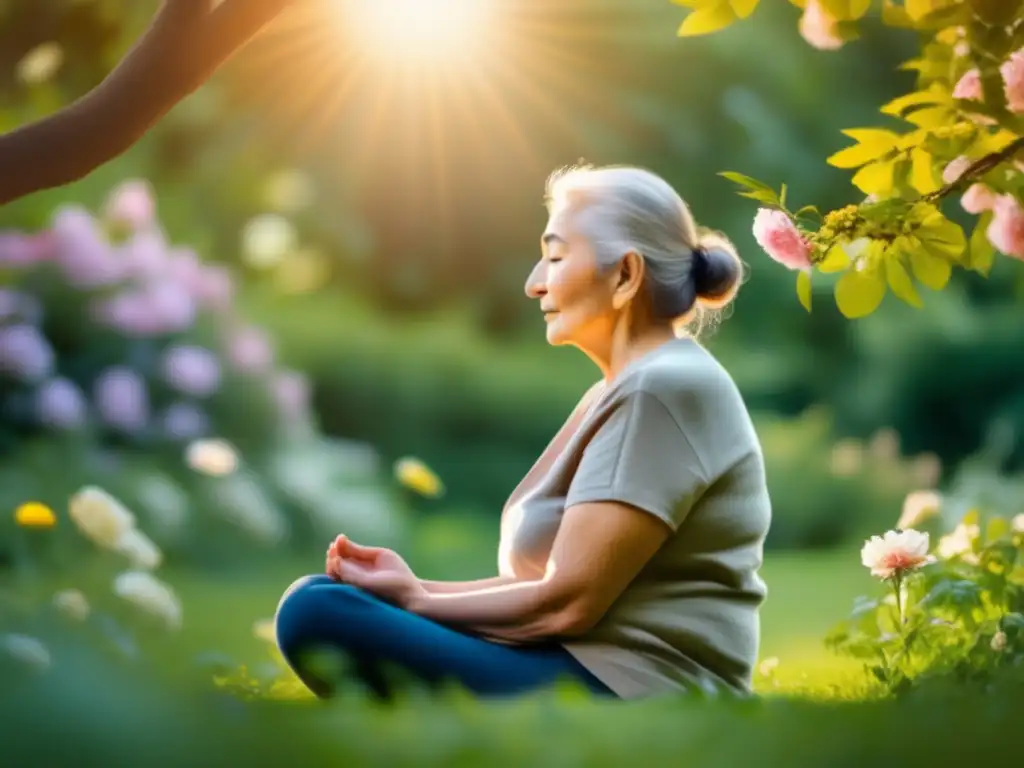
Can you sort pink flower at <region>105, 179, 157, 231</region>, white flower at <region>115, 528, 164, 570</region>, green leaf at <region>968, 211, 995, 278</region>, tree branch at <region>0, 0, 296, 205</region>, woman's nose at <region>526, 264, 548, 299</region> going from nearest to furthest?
1. tree branch at <region>0, 0, 296, 205</region>
2. woman's nose at <region>526, 264, 548, 299</region>
3. green leaf at <region>968, 211, 995, 278</region>
4. white flower at <region>115, 528, 164, 570</region>
5. pink flower at <region>105, 179, 157, 231</region>

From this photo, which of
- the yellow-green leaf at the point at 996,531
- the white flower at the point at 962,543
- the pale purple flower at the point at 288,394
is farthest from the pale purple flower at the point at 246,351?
the yellow-green leaf at the point at 996,531

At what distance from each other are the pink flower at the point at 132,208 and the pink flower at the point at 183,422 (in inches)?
28.0

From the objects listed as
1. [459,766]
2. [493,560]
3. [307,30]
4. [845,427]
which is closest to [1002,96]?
[459,766]

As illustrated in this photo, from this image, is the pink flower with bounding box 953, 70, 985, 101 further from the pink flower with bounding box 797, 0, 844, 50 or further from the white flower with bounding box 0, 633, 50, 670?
the white flower with bounding box 0, 633, 50, 670

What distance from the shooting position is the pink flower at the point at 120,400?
505 centimetres

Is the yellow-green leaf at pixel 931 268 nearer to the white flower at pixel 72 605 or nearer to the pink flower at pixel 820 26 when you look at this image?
the pink flower at pixel 820 26

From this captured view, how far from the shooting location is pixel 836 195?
327 inches

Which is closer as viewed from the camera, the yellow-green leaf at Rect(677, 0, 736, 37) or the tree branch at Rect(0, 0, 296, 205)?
the tree branch at Rect(0, 0, 296, 205)

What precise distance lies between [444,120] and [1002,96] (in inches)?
264

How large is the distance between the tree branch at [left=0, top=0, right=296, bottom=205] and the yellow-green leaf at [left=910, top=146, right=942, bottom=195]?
4.33 ft

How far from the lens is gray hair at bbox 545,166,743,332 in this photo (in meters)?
2.51

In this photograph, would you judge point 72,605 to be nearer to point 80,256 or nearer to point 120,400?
point 120,400

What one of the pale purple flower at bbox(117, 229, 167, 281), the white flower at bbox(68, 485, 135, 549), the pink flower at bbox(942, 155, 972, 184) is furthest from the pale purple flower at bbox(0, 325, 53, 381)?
the pink flower at bbox(942, 155, 972, 184)

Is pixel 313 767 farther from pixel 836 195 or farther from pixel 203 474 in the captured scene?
pixel 836 195
